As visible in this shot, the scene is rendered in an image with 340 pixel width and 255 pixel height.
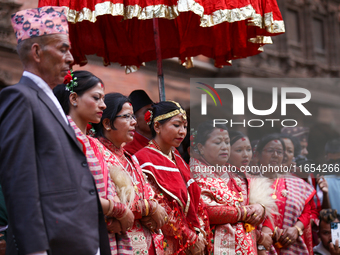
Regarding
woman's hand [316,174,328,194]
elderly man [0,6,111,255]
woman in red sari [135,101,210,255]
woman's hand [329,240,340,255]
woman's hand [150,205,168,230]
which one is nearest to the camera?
elderly man [0,6,111,255]

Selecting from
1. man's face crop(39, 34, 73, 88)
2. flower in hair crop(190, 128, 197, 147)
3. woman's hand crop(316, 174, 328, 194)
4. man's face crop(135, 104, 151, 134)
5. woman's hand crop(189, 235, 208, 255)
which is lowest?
woman's hand crop(316, 174, 328, 194)

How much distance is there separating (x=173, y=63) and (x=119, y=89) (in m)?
2.28

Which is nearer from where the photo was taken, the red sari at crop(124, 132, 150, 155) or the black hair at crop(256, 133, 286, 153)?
the red sari at crop(124, 132, 150, 155)

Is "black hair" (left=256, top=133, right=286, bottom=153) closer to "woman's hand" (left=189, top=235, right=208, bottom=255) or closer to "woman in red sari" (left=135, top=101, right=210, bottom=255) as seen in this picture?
"woman in red sari" (left=135, top=101, right=210, bottom=255)

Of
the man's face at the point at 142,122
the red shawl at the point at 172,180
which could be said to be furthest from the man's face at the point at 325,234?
the man's face at the point at 142,122

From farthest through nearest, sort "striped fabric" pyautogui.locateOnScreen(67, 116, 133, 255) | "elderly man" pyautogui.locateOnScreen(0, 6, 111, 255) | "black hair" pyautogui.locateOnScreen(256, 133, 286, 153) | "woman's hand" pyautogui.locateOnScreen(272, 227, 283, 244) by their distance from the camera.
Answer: "black hair" pyautogui.locateOnScreen(256, 133, 286, 153), "woman's hand" pyautogui.locateOnScreen(272, 227, 283, 244), "striped fabric" pyautogui.locateOnScreen(67, 116, 133, 255), "elderly man" pyautogui.locateOnScreen(0, 6, 111, 255)

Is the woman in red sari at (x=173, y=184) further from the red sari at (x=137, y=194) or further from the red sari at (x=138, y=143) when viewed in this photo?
the red sari at (x=138, y=143)

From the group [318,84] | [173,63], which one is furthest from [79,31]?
[318,84]

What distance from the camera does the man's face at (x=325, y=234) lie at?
14.9 ft

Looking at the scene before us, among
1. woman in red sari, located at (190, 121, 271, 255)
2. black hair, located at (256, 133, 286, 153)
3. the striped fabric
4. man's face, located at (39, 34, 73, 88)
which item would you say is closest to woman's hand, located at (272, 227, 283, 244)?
woman in red sari, located at (190, 121, 271, 255)

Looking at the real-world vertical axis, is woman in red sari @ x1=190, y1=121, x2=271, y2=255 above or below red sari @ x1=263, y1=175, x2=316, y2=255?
above

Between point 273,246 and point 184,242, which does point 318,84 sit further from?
point 184,242

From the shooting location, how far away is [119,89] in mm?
10492

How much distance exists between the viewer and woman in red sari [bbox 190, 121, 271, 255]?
3.59 meters
